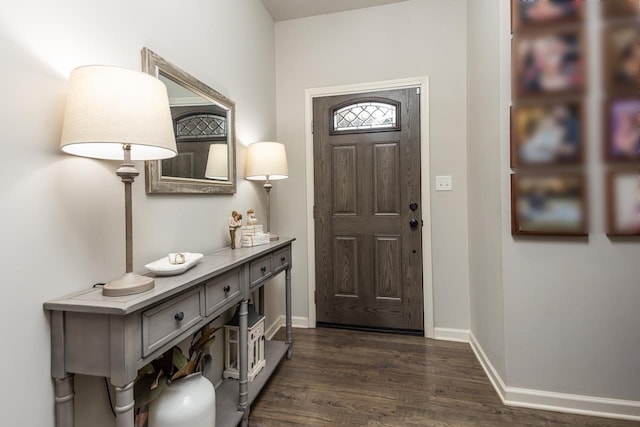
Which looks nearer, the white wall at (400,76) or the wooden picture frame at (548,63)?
the wooden picture frame at (548,63)

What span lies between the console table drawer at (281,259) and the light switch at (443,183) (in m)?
1.36

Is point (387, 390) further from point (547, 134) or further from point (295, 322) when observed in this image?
point (547, 134)

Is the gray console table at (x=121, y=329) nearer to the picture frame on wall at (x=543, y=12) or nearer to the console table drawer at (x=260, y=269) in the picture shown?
the console table drawer at (x=260, y=269)

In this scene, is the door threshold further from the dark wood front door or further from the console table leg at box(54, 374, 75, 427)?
the console table leg at box(54, 374, 75, 427)

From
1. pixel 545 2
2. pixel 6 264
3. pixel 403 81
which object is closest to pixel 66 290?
pixel 6 264

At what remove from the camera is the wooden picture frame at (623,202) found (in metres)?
1.52

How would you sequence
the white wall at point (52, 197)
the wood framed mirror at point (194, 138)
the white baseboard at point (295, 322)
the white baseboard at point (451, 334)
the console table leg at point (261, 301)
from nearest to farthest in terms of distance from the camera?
A: the white wall at point (52, 197)
the wood framed mirror at point (194, 138)
the console table leg at point (261, 301)
the white baseboard at point (451, 334)
the white baseboard at point (295, 322)

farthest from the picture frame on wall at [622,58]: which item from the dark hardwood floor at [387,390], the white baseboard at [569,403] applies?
the dark hardwood floor at [387,390]

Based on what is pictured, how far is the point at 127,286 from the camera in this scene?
97cm

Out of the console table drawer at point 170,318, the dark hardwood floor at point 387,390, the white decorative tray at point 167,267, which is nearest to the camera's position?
the console table drawer at point 170,318

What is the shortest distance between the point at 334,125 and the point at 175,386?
2277 mm

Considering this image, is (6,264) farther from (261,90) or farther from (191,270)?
(261,90)

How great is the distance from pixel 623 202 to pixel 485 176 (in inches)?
27.1

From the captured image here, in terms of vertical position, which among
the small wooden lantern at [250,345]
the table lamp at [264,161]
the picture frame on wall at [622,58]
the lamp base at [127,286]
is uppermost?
the picture frame on wall at [622,58]
